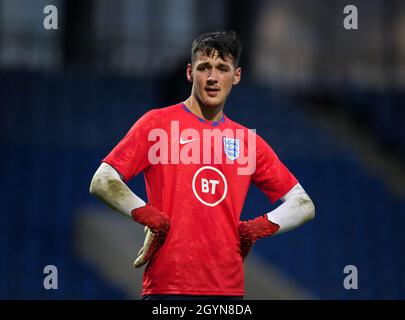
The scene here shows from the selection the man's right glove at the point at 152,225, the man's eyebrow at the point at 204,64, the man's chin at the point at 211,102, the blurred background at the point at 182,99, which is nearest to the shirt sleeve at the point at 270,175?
the man's chin at the point at 211,102

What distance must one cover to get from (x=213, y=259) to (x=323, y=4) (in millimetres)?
11265

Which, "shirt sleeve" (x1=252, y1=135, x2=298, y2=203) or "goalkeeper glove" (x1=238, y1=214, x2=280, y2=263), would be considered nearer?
"goalkeeper glove" (x1=238, y1=214, x2=280, y2=263)

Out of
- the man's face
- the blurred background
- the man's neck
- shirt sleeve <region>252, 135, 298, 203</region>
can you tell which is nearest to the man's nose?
the man's face

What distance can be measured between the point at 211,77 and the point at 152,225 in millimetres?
676

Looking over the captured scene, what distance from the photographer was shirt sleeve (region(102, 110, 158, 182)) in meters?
3.79

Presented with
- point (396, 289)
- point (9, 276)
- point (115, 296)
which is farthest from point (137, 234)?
point (396, 289)

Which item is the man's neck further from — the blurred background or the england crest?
the blurred background

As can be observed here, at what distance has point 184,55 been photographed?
40.5ft

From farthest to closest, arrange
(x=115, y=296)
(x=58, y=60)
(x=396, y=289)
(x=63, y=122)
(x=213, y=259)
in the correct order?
(x=58, y=60), (x=63, y=122), (x=396, y=289), (x=115, y=296), (x=213, y=259)

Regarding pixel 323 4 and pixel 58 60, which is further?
pixel 323 4

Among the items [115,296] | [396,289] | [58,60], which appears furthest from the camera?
[58,60]
